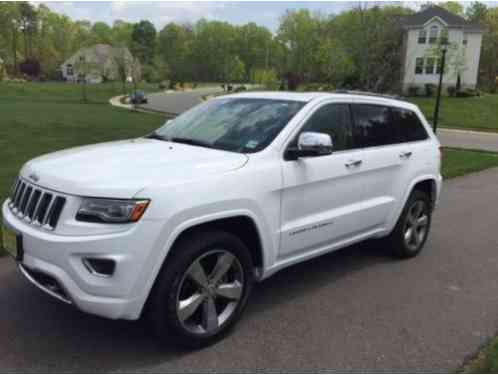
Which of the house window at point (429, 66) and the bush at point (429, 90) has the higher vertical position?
the house window at point (429, 66)

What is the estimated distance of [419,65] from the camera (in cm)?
5169

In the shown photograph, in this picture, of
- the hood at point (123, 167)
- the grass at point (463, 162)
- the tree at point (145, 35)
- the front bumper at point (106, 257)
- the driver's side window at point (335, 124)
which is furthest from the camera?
the tree at point (145, 35)

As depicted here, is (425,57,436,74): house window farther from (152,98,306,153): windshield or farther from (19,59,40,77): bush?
(19,59,40,77): bush

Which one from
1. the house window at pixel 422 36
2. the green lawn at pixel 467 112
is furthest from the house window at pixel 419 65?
the green lawn at pixel 467 112

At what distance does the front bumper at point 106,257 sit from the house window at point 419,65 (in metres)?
53.5

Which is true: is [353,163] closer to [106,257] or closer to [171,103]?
[106,257]

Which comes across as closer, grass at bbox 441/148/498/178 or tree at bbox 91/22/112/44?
grass at bbox 441/148/498/178

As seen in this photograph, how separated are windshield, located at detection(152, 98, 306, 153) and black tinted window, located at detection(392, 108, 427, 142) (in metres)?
1.53

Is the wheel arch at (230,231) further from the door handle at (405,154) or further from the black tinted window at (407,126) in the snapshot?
the black tinted window at (407,126)

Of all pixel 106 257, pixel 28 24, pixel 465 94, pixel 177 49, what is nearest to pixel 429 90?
pixel 465 94

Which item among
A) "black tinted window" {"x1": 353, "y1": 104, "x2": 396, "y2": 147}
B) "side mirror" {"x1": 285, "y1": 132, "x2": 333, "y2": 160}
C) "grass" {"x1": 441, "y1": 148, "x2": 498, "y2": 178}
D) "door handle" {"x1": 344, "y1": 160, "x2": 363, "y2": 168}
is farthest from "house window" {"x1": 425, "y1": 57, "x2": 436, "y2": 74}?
"side mirror" {"x1": 285, "y1": 132, "x2": 333, "y2": 160}

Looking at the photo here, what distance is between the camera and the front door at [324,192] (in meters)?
3.96

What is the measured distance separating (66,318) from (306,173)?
221 centimetres

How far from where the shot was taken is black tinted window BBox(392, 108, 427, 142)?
17.6 feet
